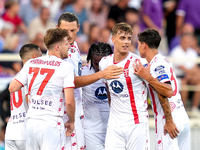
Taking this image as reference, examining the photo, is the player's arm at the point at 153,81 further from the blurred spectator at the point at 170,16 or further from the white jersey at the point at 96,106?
the blurred spectator at the point at 170,16

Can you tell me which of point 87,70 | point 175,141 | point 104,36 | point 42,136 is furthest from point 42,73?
point 104,36

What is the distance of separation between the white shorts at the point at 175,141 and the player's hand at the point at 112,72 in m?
1.09

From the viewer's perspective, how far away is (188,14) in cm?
1161

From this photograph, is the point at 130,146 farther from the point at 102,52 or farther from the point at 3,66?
the point at 3,66

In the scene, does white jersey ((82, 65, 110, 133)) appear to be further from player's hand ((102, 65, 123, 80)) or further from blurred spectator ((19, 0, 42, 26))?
blurred spectator ((19, 0, 42, 26))

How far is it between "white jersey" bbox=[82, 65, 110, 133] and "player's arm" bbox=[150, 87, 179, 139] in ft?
3.76

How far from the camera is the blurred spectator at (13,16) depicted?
1020cm

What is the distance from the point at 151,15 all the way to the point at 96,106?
576 centimetres

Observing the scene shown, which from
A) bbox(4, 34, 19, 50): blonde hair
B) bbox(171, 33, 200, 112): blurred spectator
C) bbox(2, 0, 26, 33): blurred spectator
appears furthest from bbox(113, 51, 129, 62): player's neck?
bbox(2, 0, 26, 33): blurred spectator

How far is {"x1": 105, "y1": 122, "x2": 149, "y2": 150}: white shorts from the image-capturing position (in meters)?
5.13

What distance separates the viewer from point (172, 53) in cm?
1084

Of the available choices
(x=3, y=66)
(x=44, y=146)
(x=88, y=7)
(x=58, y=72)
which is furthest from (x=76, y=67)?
(x=88, y=7)

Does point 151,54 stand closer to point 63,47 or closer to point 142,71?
point 142,71

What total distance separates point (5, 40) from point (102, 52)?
4.69 metres
